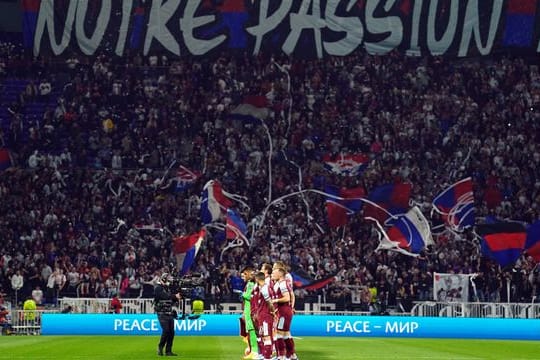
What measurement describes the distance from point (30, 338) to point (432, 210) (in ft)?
61.8

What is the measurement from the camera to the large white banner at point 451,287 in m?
42.4

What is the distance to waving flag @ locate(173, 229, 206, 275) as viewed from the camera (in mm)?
43438

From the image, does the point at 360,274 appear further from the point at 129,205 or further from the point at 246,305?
the point at 246,305

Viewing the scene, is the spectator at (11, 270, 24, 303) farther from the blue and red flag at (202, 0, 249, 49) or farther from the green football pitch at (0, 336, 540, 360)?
the blue and red flag at (202, 0, 249, 49)

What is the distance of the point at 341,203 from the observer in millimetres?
49531

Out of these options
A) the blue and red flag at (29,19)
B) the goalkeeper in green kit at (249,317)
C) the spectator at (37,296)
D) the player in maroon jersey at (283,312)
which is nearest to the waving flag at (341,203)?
the spectator at (37,296)

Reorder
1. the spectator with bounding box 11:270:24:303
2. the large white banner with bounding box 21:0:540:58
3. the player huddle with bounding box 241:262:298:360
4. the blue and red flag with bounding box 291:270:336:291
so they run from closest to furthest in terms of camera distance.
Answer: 1. the player huddle with bounding box 241:262:298:360
2. the blue and red flag with bounding box 291:270:336:291
3. the spectator with bounding box 11:270:24:303
4. the large white banner with bounding box 21:0:540:58

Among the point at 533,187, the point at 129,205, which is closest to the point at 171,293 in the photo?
the point at 129,205

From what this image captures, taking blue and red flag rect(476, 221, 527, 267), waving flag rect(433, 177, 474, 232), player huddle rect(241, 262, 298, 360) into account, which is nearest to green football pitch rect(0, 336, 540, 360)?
player huddle rect(241, 262, 298, 360)

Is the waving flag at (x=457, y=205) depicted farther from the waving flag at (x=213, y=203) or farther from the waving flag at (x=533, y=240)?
the waving flag at (x=213, y=203)

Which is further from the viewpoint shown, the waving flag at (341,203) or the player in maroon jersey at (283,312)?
the waving flag at (341,203)

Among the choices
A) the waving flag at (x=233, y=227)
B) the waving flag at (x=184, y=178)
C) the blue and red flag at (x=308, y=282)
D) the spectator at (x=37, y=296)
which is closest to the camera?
the blue and red flag at (x=308, y=282)

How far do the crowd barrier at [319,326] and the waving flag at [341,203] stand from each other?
26.4 ft

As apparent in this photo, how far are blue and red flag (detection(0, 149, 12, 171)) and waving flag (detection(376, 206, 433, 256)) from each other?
708 inches
